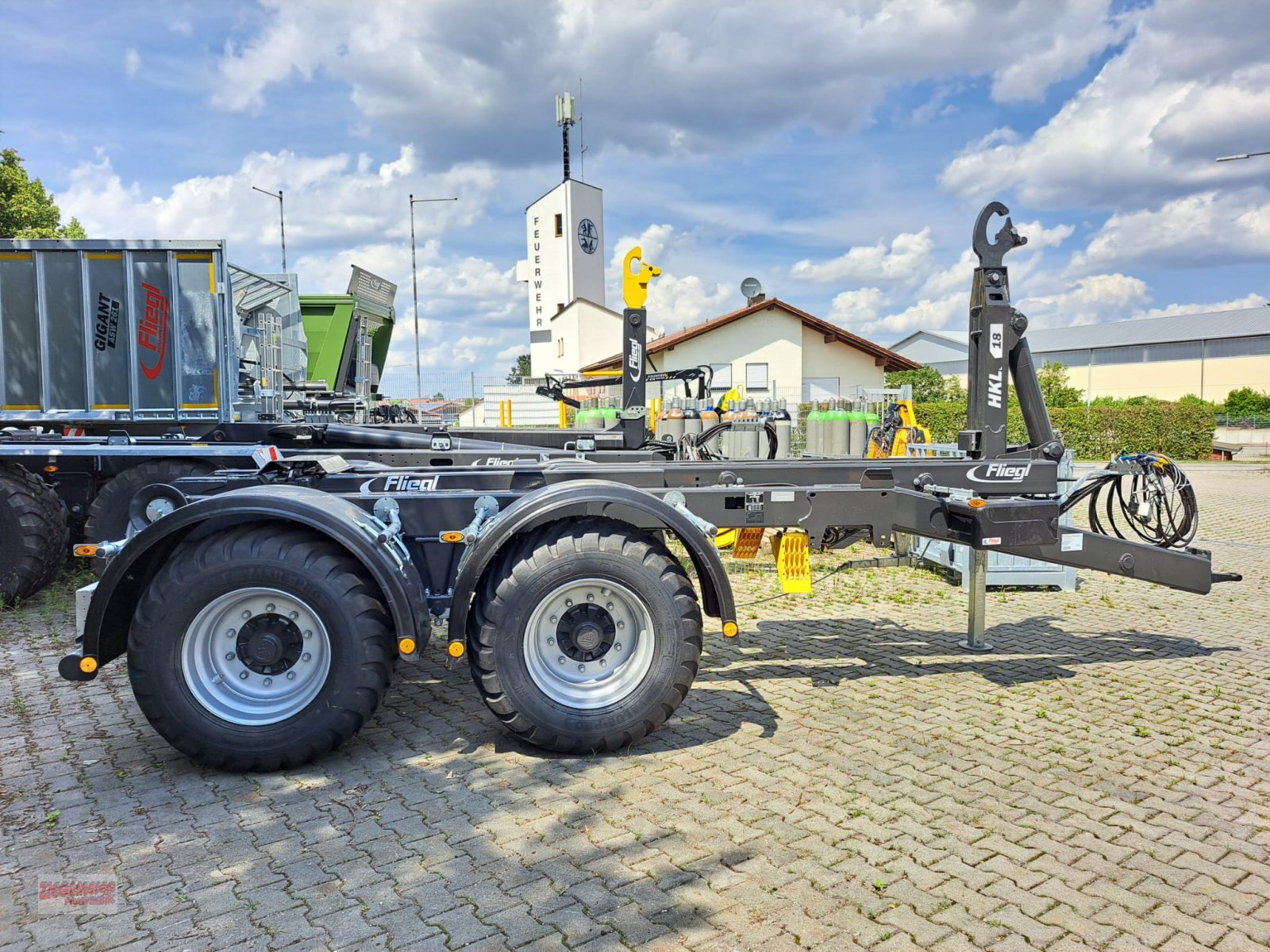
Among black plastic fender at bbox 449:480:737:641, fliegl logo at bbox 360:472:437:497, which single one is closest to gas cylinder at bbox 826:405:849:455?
black plastic fender at bbox 449:480:737:641

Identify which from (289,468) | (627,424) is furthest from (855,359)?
(289,468)

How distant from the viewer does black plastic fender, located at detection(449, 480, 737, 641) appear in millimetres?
4078

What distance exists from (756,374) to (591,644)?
2983cm

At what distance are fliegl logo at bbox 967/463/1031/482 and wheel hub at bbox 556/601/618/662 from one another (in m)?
2.52

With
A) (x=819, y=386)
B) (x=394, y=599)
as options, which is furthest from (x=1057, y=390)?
(x=394, y=599)

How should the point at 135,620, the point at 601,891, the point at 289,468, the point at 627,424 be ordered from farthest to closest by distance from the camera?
1. the point at 627,424
2. the point at 289,468
3. the point at 135,620
4. the point at 601,891

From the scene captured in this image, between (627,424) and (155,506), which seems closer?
(155,506)

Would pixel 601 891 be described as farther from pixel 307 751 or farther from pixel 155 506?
pixel 155 506

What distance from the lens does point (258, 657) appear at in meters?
4.06

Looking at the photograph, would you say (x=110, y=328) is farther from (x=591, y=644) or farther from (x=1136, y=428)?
(x=1136, y=428)

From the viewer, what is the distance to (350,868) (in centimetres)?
326

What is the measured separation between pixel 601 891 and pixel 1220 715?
12.8 ft

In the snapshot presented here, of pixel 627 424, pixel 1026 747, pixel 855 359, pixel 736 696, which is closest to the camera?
pixel 1026 747

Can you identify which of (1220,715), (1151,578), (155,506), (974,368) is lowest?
(1220,715)
